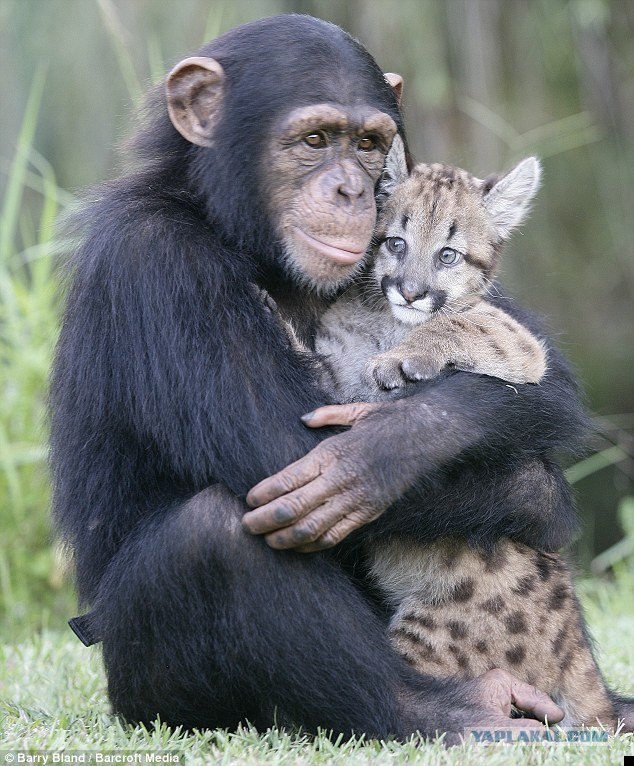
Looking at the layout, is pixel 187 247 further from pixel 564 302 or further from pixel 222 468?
pixel 564 302

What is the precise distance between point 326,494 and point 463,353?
91cm

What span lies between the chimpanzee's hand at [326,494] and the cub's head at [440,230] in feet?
3.01

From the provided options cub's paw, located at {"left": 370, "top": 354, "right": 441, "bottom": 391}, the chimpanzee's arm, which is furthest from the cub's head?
the chimpanzee's arm

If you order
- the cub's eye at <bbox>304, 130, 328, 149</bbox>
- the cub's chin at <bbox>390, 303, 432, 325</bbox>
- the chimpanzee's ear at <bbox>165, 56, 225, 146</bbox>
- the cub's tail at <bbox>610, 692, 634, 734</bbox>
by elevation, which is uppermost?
the chimpanzee's ear at <bbox>165, 56, 225, 146</bbox>

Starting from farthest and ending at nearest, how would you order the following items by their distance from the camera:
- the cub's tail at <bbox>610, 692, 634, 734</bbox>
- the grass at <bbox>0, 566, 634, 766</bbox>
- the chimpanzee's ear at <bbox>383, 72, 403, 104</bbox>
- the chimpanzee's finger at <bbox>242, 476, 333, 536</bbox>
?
the chimpanzee's ear at <bbox>383, 72, 403, 104</bbox>, the cub's tail at <bbox>610, 692, 634, 734</bbox>, the chimpanzee's finger at <bbox>242, 476, 333, 536</bbox>, the grass at <bbox>0, 566, 634, 766</bbox>

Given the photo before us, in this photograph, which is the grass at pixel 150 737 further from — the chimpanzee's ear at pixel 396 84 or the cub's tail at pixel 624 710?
the chimpanzee's ear at pixel 396 84

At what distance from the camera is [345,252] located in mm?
4902

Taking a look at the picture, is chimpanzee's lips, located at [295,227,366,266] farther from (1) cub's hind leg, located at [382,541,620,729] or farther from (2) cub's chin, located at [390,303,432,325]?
(1) cub's hind leg, located at [382,541,620,729]

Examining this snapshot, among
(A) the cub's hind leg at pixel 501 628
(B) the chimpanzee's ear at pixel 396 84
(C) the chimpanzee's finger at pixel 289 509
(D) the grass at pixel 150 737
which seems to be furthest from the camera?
(B) the chimpanzee's ear at pixel 396 84

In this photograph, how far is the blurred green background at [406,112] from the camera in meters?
7.93

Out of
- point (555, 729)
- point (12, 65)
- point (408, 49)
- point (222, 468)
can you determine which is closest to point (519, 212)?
point (222, 468)

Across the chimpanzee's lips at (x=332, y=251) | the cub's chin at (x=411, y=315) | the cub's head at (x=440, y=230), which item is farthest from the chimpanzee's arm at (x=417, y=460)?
the chimpanzee's lips at (x=332, y=251)

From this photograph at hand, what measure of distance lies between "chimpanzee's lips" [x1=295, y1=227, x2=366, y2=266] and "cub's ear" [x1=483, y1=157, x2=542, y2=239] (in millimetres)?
861

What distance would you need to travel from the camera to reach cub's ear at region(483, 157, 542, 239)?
5367 millimetres
